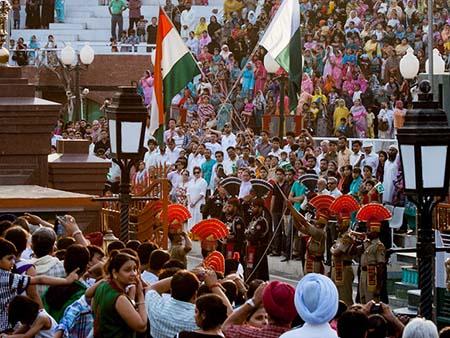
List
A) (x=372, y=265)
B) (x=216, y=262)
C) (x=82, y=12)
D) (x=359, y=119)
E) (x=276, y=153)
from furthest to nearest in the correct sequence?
(x=82, y=12), (x=359, y=119), (x=276, y=153), (x=372, y=265), (x=216, y=262)

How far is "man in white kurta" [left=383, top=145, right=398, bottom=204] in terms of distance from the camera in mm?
25672

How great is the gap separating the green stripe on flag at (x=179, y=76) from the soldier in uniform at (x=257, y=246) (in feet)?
7.02

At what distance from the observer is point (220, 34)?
Result: 4534 centimetres

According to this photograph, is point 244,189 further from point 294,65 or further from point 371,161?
point 371,161

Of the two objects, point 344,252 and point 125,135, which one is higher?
point 125,135

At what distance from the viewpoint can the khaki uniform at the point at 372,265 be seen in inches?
837

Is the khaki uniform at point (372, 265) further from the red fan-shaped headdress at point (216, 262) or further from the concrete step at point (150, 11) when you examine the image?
the concrete step at point (150, 11)

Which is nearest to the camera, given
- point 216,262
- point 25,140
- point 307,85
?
point 216,262

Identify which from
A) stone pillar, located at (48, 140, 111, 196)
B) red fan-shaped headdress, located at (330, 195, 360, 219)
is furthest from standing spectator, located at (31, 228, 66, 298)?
red fan-shaped headdress, located at (330, 195, 360, 219)

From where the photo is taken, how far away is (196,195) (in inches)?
1169

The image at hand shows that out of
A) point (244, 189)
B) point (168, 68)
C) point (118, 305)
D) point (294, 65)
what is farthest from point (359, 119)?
point (118, 305)

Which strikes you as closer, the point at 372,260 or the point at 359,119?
the point at 372,260

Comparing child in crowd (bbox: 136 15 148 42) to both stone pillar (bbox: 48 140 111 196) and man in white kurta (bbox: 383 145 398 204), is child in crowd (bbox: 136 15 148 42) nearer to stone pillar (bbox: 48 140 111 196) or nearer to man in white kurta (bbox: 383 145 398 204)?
man in white kurta (bbox: 383 145 398 204)

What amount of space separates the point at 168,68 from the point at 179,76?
229 millimetres
